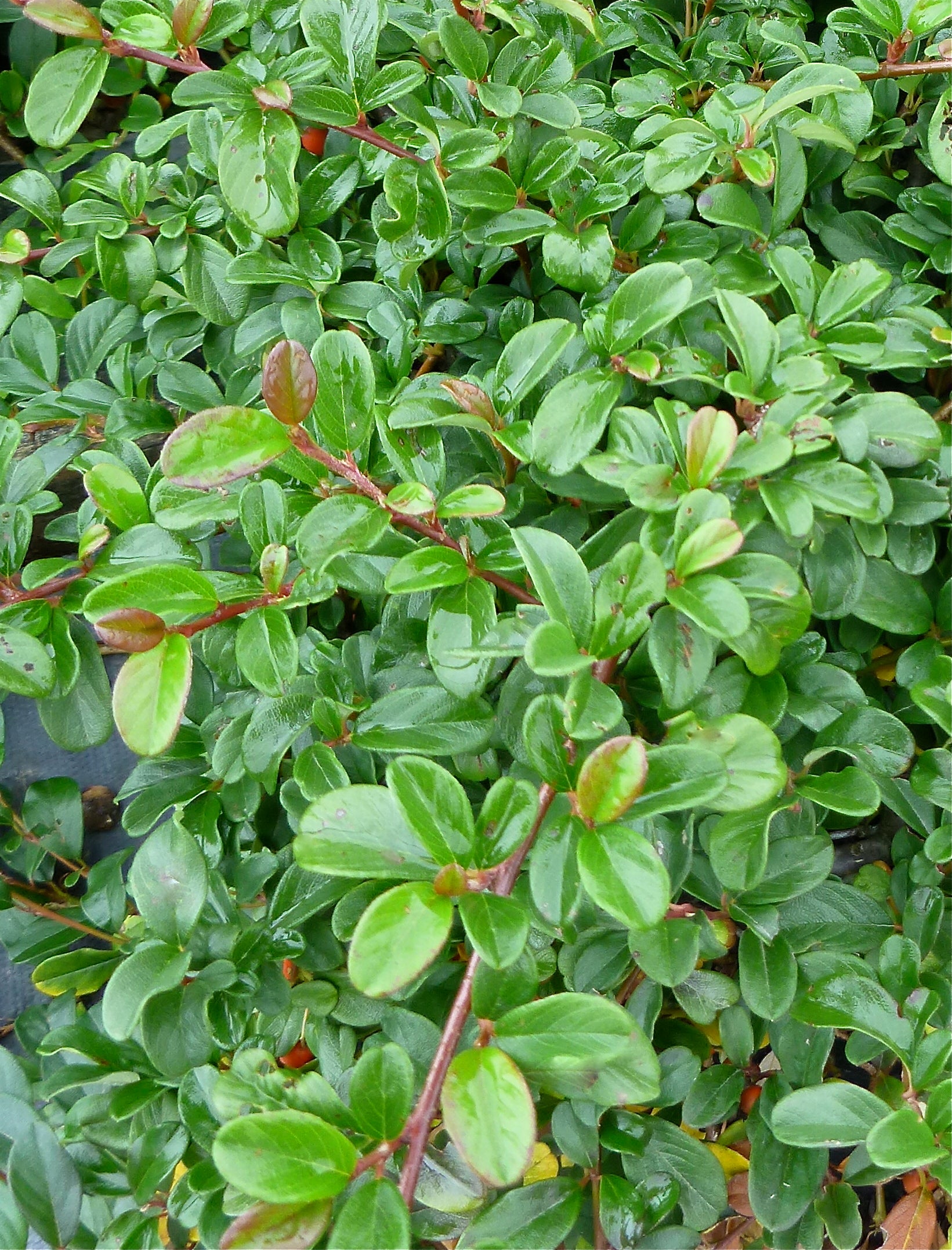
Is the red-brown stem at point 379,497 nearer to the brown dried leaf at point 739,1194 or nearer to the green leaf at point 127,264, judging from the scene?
the green leaf at point 127,264

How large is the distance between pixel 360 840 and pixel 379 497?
0.71 feet

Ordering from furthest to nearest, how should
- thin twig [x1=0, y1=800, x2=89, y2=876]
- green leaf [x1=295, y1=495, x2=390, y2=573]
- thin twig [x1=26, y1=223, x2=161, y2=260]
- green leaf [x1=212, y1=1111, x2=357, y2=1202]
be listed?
thin twig [x1=0, y1=800, x2=89, y2=876] < thin twig [x1=26, y1=223, x2=161, y2=260] < green leaf [x1=295, y1=495, x2=390, y2=573] < green leaf [x1=212, y1=1111, x2=357, y2=1202]

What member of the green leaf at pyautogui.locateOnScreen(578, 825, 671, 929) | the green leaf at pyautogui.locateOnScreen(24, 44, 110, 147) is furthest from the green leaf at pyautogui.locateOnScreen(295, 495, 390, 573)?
the green leaf at pyautogui.locateOnScreen(24, 44, 110, 147)

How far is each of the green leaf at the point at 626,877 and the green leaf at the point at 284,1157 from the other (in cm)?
19

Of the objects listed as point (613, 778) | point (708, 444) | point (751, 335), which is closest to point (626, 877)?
point (613, 778)

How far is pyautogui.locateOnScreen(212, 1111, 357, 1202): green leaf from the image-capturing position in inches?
17.7

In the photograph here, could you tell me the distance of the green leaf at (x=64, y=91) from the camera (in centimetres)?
74

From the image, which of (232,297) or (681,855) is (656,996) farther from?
(232,297)

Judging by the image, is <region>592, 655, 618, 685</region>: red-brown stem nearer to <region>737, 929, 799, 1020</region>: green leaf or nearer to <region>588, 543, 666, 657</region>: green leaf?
<region>588, 543, 666, 657</region>: green leaf

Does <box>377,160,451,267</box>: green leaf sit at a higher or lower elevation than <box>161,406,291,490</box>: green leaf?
higher

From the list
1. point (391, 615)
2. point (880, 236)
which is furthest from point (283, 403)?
point (880, 236)

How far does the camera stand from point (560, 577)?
1.86 feet

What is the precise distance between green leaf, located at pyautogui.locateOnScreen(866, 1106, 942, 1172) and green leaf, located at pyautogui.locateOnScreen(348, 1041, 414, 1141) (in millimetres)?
280

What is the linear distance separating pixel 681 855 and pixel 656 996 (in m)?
0.14
